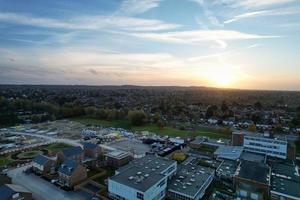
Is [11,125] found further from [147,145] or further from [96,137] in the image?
[147,145]

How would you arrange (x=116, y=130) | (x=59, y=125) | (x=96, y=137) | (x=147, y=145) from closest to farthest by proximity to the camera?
(x=147, y=145) → (x=96, y=137) → (x=116, y=130) → (x=59, y=125)

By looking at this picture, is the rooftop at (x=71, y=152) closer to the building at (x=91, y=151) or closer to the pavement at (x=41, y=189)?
the building at (x=91, y=151)

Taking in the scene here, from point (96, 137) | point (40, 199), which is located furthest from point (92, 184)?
point (96, 137)

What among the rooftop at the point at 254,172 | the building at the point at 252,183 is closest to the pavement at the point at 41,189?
the building at the point at 252,183

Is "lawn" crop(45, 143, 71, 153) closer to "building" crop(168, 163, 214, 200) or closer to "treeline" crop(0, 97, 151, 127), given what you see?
"building" crop(168, 163, 214, 200)

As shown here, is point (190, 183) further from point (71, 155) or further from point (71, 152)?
point (71, 152)

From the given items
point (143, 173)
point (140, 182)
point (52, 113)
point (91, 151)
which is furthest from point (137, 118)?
point (140, 182)

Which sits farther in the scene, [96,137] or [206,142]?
[96,137]

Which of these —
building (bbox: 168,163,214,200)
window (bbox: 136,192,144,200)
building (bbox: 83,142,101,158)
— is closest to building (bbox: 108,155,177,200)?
window (bbox: 136,192,144,200)
